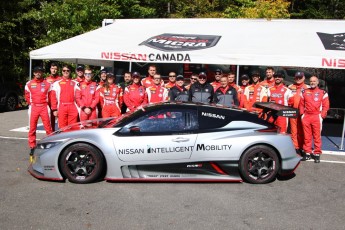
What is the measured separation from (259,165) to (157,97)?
356 centimetres

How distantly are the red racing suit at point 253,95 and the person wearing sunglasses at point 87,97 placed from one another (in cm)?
352

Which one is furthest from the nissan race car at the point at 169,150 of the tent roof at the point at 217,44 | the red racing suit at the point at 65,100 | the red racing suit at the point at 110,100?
the tent roof at the point at 217,44

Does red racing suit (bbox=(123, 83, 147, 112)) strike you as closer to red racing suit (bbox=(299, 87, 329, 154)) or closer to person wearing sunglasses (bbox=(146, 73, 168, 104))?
person wearing sunglasses (bbox=(146, 73, 168, 104))

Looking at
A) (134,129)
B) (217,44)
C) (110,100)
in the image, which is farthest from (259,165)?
(217,44)

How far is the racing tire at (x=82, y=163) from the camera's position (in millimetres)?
5715

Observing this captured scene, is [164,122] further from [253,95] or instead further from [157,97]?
[253,95]

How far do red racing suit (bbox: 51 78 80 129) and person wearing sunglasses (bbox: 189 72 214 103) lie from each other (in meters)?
2.62

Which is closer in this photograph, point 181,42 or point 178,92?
point 178,92

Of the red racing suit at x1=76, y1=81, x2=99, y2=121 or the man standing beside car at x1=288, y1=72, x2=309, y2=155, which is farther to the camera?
the red racing suit at x1=76, y1=81, x2=99, y2=121

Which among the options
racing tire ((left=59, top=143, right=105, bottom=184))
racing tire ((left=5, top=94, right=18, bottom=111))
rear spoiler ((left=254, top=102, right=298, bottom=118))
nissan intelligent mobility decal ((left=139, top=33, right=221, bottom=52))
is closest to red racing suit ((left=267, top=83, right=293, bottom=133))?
rear spoiler ((left=254, top=102, right=298, bottom=118))

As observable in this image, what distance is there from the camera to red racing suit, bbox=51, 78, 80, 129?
8141 mm

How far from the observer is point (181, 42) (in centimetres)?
1001

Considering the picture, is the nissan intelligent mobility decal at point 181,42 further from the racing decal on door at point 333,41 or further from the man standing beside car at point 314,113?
the man standing beside car at point 314,113

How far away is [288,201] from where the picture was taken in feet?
17.1
